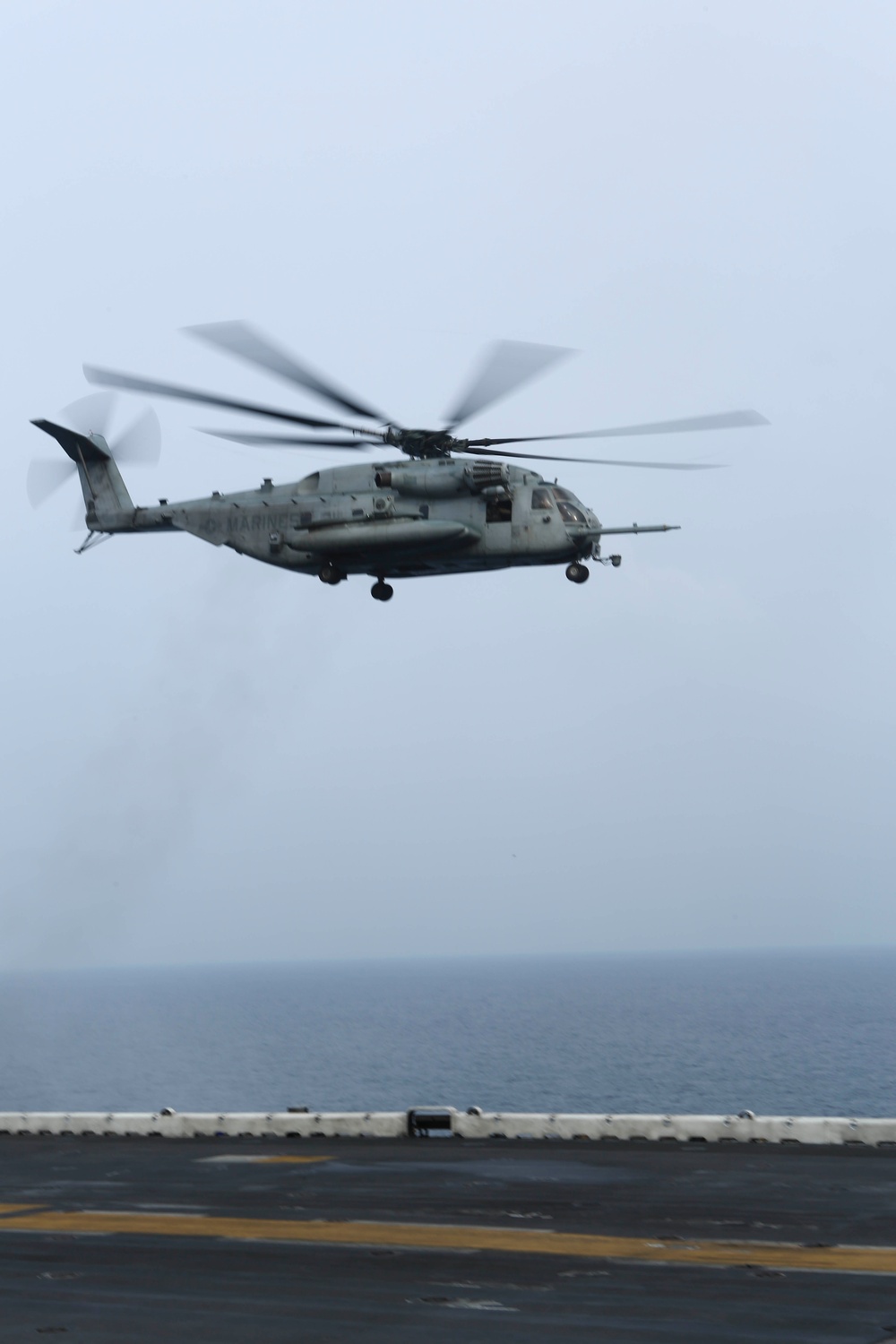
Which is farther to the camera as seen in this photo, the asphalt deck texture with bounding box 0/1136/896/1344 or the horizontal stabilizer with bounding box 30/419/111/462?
the horizontal stabilizer with bounding box 30/419/111/462

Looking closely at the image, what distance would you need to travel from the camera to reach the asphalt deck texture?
10594 mm

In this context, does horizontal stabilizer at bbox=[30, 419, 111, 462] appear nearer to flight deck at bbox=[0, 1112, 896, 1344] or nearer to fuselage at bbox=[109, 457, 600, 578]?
fuselage at bbox=[109, 457, 600, 578]

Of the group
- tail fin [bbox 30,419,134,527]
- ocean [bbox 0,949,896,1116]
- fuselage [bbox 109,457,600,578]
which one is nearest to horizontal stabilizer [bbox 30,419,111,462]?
tail fin [bbox 30,419,134,527]

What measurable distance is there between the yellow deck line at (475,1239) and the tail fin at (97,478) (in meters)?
21.4

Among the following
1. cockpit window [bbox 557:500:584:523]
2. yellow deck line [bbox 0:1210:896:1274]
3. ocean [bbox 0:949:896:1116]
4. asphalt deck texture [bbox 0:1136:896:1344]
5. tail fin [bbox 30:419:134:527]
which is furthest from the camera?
ocean [bbox 0:949:896:1116]

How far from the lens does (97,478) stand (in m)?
35.0

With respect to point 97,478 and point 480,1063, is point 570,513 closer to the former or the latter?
point 97,478

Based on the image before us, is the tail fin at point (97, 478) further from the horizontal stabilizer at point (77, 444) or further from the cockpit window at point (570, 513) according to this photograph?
the cockpit window at point (570, 513)

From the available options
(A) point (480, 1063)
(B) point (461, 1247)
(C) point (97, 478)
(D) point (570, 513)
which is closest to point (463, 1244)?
(B) point (461, 1247)

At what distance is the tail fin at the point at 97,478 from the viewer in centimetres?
3428

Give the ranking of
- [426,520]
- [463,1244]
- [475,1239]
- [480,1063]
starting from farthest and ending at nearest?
[480,1063] → [426,520] → [475,1239] → [463,1244]

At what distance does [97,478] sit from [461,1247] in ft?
85.6

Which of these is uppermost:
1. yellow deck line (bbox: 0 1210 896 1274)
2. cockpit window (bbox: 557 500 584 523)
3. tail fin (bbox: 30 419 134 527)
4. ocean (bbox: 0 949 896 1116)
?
tail fin (bbox: 30 419 134 527)

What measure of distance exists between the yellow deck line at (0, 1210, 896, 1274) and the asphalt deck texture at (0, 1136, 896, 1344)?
39 mm
